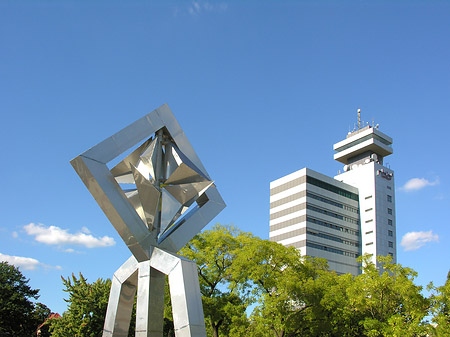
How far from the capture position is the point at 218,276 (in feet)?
102

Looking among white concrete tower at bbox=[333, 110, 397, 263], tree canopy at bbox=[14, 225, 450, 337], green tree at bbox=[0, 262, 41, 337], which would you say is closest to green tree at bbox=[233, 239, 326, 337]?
tree canopy at bbox=[14, 225, 450, 337]

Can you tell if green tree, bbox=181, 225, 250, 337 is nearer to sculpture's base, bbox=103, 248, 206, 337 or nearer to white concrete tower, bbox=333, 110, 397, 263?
sculpture's base, bbox=103, 248, 206, 337

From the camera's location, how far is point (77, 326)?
29.3 metres

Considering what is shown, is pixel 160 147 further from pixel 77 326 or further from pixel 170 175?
pixel 77 326

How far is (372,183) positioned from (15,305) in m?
59.5

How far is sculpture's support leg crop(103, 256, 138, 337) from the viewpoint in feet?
47.7

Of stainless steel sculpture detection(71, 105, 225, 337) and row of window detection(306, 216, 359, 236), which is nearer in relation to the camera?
stainless steel sculpture detection(71, 105, 225, 337)

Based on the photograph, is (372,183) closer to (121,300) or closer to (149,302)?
(121,300)

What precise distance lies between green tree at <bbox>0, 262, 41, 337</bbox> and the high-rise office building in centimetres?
4219

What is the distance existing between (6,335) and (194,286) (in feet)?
93.7

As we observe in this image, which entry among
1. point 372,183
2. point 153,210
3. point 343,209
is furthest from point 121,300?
point 372,183

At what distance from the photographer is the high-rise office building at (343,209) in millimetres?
71688

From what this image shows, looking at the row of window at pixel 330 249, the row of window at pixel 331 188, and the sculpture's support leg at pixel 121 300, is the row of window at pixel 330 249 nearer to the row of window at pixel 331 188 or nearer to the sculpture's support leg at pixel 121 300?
the row of window at pixel 331 188

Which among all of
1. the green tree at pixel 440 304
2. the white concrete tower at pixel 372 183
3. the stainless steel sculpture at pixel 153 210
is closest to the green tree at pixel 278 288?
the green tree at pixel 440 304
